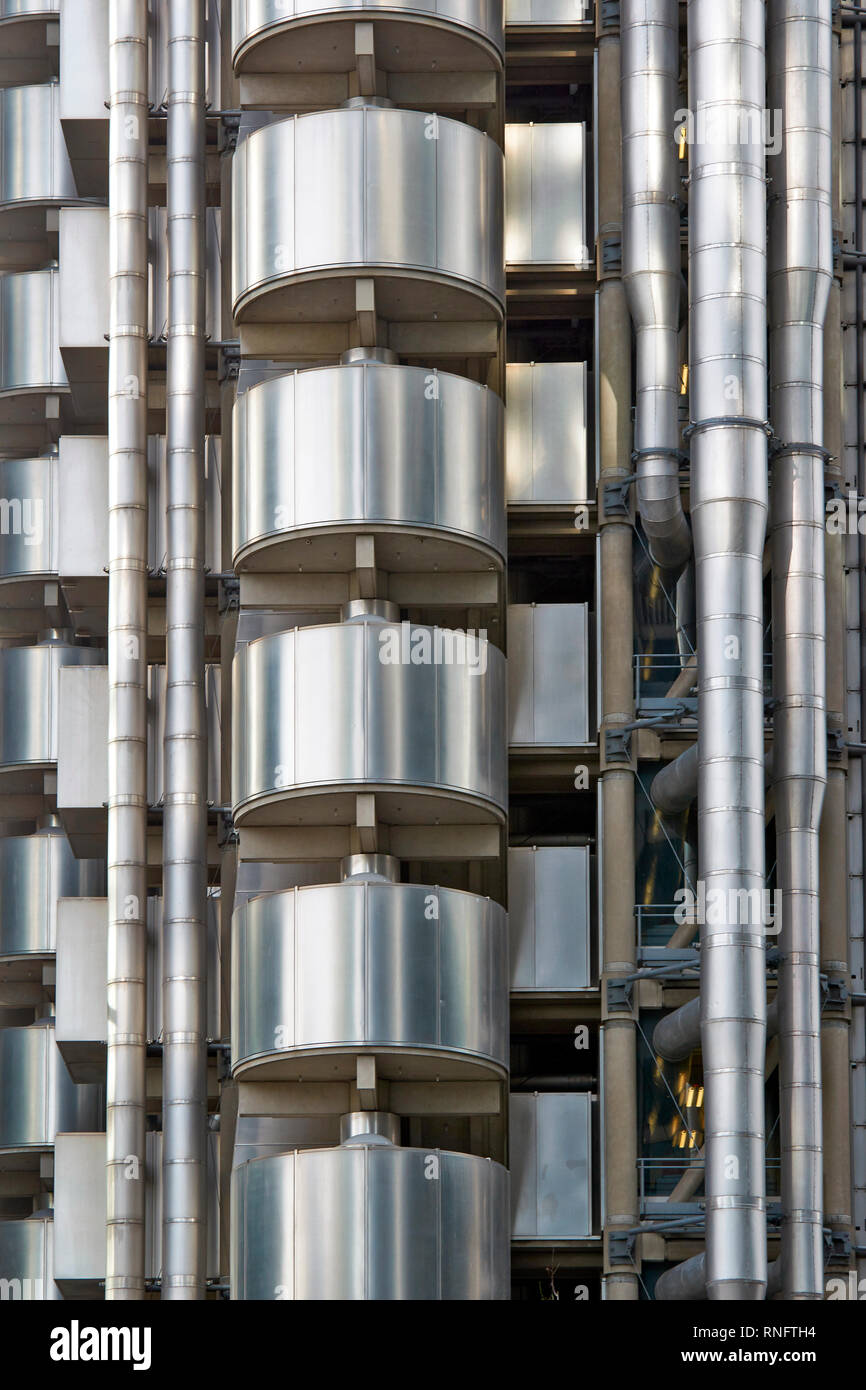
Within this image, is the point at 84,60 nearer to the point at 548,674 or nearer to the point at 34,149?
the point at 34,149

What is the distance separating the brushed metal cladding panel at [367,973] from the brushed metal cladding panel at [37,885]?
577cm

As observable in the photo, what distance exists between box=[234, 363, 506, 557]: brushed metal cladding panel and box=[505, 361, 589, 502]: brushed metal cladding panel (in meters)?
2.28

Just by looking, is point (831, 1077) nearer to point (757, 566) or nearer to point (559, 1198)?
point (559, 1198)

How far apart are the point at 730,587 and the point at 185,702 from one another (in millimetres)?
8375

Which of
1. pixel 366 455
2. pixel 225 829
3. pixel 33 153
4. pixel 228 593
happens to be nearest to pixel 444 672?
pixel 366 455

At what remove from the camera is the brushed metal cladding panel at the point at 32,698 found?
1941 inches

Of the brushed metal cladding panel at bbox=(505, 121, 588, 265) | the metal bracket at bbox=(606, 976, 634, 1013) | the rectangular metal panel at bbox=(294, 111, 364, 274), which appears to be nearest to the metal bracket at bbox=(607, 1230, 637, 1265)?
the metal bracket at bbox=(606, 976, 634, 1013)

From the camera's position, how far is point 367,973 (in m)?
43.0

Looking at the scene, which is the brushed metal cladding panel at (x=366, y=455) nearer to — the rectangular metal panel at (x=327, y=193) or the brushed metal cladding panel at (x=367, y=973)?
the rectangular metal panel at (x=327, y=193)

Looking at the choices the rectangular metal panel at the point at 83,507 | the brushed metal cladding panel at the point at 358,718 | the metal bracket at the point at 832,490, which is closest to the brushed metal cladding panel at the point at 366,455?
the brushed metal cladding panel at the point at 358,718

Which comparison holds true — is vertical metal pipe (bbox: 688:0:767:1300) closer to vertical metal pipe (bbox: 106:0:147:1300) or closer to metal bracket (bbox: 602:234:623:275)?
metal bracket (bbox: 602:234:623:275)

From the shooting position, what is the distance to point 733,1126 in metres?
41.9

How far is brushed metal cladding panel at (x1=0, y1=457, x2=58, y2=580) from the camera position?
50062 millimetres
